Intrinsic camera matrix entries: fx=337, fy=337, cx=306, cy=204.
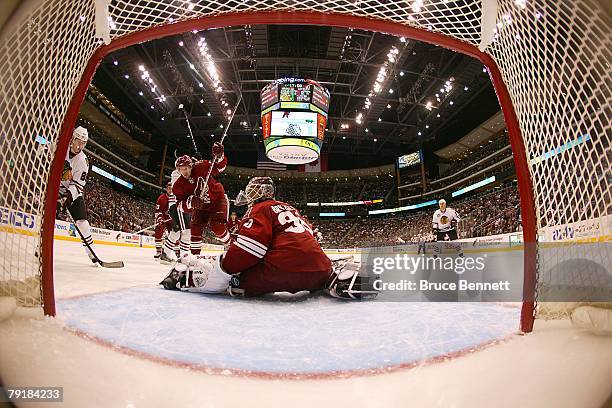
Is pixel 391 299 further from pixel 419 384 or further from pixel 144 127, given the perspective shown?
pixel 144 127

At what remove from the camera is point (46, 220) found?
114 cm

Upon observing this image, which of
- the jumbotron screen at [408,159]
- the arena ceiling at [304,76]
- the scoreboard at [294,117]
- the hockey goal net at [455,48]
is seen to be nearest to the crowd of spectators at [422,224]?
the jumbotron screen at [408,159]

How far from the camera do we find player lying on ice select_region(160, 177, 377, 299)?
185cm

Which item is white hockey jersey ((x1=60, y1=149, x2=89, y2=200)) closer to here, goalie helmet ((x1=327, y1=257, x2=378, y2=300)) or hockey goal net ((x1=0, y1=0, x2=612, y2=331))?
hockey goal net ((x1=0, y1=0, x2=612, y2=331))

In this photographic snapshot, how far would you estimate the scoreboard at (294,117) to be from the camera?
7957mm

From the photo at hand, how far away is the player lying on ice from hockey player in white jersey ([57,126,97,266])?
170 cm

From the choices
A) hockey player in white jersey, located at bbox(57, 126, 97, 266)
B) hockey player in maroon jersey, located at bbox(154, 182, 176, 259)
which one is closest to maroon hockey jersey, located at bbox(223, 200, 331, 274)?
hockey player in white jersey, located at bbox(57, 126, 97, 266)

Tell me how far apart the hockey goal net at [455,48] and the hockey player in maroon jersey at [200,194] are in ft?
7.72

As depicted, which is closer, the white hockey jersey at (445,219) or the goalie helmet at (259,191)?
the goalie helmet at (259,191)

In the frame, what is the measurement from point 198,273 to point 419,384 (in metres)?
1.60

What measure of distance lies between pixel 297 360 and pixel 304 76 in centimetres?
1313

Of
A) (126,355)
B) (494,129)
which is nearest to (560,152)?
(126,355)

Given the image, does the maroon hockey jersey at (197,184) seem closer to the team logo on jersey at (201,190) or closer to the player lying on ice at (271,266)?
the team logo on jersey at (201,190)

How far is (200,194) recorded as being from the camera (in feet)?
11.6
